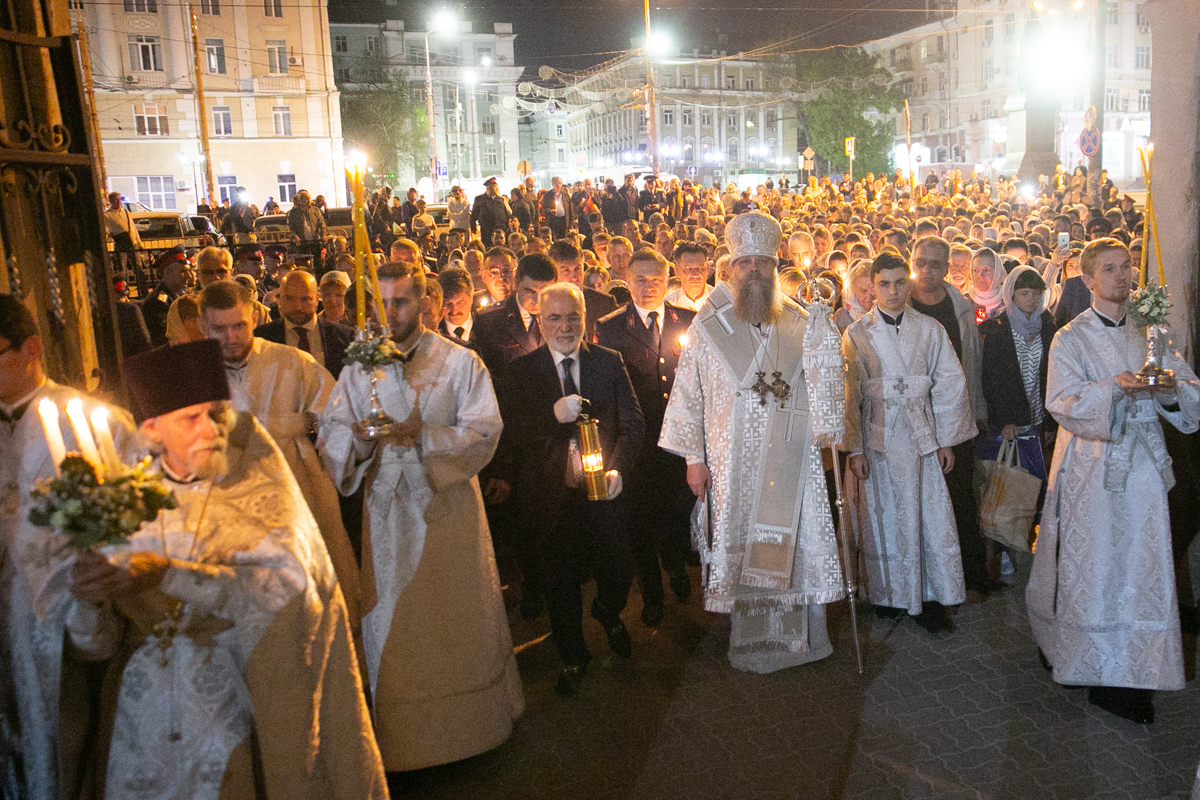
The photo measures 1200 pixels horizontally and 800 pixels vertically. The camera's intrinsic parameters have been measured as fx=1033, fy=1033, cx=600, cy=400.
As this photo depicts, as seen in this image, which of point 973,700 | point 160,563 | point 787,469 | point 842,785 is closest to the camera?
point 160,563

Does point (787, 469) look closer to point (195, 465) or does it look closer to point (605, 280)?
point (195, 465)

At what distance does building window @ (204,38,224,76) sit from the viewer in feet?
171

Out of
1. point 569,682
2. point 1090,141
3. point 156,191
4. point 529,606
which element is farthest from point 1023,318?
point 156,191

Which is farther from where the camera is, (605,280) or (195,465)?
(605,280)

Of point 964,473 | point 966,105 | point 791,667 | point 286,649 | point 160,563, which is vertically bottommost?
point 791,667

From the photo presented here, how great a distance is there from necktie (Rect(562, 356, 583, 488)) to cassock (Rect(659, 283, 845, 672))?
54 centimetres

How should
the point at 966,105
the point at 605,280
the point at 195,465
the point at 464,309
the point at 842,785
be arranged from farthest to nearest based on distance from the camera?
the point at 966,105 < the point at 605,280 < the point at 464,309 < the point at 842,785 < the point at 195,465

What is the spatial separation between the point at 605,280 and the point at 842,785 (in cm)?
595

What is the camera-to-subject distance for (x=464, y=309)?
7.58 metres

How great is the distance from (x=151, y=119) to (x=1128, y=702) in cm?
5423

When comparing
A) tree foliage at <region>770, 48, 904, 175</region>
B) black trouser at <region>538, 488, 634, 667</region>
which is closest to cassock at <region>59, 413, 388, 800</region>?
black trouser at <region>538, 488, 634, 667</region>

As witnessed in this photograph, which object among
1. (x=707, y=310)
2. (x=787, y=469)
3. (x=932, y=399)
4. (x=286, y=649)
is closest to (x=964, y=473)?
(x=932, y=399)

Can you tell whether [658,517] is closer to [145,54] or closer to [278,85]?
[278,85]

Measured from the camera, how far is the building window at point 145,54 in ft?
164
